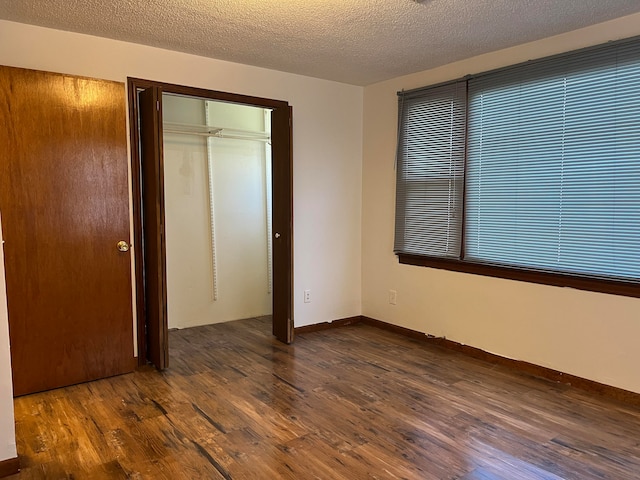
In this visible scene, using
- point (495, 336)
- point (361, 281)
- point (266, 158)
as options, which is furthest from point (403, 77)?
point (495, 336)

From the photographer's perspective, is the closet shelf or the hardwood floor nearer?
the hardwood floor

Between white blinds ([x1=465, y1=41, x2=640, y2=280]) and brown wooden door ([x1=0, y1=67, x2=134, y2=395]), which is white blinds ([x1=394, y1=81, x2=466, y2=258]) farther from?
brown wooden door ([x1=0, y1=67, x2=134, y2=395])

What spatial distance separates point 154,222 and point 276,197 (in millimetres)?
1148

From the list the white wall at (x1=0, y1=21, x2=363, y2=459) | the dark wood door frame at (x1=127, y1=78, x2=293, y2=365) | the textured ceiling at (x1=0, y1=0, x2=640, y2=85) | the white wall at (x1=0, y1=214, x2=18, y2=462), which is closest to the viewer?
the white wall at (x1=0, y1=214, x2=18, y2=462)

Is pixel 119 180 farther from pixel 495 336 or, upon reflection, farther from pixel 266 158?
pixel 495 336

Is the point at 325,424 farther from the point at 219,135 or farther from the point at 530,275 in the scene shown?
the point at 219,135

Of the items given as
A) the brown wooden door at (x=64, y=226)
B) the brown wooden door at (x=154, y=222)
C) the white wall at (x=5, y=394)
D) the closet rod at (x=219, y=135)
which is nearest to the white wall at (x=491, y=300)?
the closet rod at (x=219, y=135)

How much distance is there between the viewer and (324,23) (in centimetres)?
283

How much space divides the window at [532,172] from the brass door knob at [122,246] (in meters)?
2.32

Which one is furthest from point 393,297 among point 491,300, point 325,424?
point 325,424

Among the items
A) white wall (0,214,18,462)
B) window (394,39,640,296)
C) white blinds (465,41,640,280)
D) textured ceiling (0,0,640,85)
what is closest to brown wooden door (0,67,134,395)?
textured ceiling (0,0,640,85)

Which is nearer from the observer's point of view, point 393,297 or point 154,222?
point 154,222

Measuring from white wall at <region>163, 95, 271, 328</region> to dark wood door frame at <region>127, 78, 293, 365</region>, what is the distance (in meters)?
0.84

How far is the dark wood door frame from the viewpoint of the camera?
10.9ft
